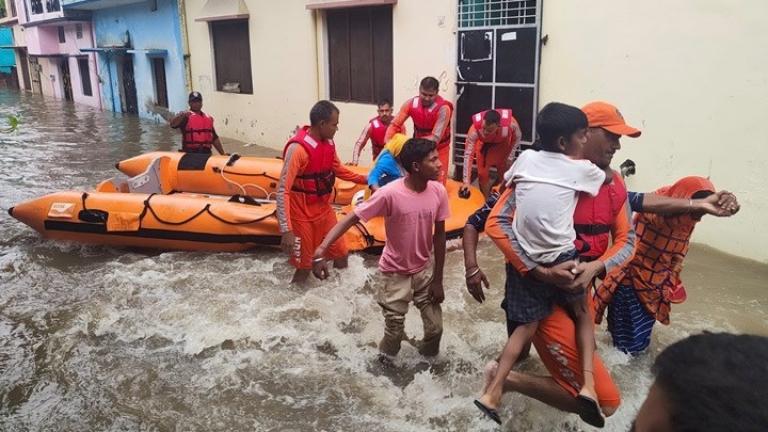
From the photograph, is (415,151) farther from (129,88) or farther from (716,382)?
(129,88)

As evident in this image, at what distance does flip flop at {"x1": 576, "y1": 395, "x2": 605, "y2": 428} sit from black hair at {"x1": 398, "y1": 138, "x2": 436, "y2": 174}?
1.34 m

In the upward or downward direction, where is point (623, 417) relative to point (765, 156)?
downward

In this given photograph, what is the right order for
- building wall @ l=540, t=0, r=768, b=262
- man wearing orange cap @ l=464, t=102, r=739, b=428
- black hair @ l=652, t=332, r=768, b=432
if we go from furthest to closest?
building wall @ l=540, t=0, r=768, b=262 < man wearing orange cap @ l=464, t=102, r=739, b=428 < black hair @ l=652, t=332, r=768, b=432

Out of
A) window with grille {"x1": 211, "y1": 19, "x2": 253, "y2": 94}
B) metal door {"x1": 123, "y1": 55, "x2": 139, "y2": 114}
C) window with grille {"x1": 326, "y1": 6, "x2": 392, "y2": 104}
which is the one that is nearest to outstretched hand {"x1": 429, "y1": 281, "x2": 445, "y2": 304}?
window with grille {"x1": 326, "y1": 6, "x2": 392, "y2": 104}

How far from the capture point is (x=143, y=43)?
52.1 ft

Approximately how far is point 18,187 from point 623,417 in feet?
29.6

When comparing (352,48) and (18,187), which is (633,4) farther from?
(18,187)

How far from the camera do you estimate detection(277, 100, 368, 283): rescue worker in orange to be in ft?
13.3

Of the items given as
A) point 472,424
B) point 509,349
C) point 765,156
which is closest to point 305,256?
point 472,424

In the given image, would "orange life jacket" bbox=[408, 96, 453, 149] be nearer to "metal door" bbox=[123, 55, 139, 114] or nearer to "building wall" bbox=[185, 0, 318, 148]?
"building wall" bbox=[185, 0, 318, 148]

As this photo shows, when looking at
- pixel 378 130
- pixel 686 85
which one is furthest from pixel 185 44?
pixel 686 85

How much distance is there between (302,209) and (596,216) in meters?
2.43

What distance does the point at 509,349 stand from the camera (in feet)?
8.05

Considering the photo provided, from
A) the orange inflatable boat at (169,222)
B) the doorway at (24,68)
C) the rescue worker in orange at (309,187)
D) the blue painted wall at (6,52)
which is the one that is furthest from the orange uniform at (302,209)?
the blue painted wall at (6,52)
